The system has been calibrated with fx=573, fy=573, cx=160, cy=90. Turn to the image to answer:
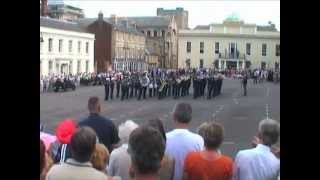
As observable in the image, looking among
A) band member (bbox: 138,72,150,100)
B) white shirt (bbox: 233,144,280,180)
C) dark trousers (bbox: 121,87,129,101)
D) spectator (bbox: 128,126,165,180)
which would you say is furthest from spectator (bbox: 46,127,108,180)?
dark trousers (bbox: 121,87,129,101)

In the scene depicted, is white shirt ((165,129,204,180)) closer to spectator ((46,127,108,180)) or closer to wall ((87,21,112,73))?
spectator ((46,127,108,180))

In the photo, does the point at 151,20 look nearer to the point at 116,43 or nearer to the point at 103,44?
the point at 116,43

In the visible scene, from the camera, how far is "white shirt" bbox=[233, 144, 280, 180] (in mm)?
3107

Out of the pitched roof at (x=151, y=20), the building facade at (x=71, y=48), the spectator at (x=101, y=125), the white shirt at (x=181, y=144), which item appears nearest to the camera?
the white shirt at (x=181, y=144)

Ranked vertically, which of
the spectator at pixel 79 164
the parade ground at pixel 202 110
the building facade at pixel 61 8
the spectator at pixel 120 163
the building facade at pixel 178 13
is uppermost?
the building facade at pixel 61 8

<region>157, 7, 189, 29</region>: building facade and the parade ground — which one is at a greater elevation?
<region>157, 7, 189, 29</region>: building facade

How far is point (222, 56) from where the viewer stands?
18.3 metres

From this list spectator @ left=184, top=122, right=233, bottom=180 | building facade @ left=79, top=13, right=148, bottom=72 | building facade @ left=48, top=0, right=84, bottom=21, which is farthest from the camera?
building facade @ left=79, top=13, right=148, bottom=72

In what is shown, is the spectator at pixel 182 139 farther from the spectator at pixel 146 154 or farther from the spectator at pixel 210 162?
the spectator at pixel 146 154

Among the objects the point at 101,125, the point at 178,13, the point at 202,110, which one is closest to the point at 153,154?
the point at 101,125

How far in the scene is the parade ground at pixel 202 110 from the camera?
11.6 meters

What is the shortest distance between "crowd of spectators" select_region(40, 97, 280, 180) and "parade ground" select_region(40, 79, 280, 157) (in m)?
0.72

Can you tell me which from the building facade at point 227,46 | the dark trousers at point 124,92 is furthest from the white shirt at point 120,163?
the dark trousers at point 124,92
